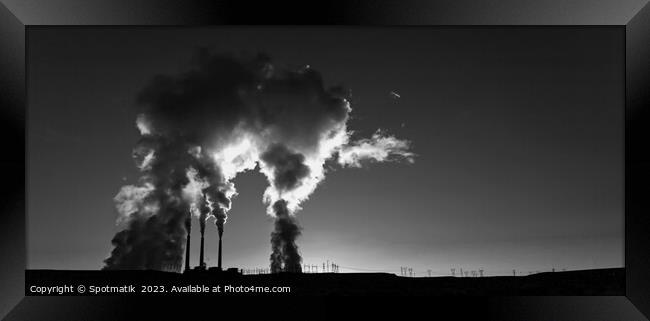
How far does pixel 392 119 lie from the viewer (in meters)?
4.84

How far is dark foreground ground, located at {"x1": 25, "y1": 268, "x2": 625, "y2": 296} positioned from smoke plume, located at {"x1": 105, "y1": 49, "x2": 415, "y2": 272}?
21 cm

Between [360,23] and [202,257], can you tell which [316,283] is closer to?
[202,257]

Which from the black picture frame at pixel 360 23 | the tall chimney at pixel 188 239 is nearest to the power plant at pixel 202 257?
the tall chimney at pixel 188 239

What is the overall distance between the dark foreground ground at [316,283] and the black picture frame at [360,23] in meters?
0.12

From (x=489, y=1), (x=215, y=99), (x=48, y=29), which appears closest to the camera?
(x=489, y=1)

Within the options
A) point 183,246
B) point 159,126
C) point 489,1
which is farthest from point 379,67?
point 183,246

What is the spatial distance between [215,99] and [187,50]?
0.56m

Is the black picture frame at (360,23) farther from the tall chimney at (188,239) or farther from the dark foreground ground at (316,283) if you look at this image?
the tall chimney at (188,239)

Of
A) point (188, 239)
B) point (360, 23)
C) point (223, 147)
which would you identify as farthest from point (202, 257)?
point (360, 23)

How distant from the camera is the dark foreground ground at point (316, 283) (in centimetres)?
443

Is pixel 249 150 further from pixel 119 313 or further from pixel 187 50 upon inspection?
pixel 119 313

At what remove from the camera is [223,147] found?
4.91m

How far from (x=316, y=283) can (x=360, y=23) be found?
2137 mm

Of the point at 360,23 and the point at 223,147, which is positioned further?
the point at 223,147
